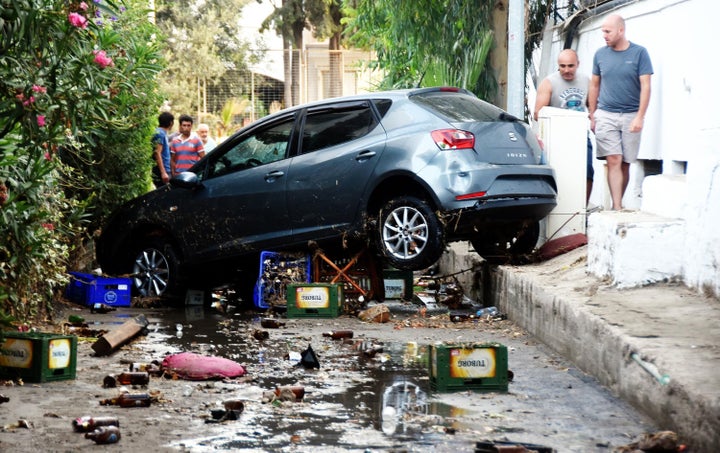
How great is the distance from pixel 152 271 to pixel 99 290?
0.82m

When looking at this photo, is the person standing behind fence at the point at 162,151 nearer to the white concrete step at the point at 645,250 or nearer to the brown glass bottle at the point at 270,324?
the brown glass bottle at the point at 270,324

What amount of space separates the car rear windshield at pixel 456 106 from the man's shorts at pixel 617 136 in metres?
1.20

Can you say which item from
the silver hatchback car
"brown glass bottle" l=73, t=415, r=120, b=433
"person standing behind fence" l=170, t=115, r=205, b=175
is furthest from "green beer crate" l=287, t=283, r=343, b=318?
"person standing behind fence" l=170, t=115, r=205, b=175

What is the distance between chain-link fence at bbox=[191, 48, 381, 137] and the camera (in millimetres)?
40625

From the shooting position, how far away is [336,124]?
1153 cm

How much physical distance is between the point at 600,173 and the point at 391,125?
4.64 meters

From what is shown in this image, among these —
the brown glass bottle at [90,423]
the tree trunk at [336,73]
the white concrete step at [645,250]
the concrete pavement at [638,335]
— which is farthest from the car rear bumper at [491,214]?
the tree trunk at [336,73]

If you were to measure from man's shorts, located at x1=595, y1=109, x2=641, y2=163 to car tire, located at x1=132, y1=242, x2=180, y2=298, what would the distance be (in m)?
4.56

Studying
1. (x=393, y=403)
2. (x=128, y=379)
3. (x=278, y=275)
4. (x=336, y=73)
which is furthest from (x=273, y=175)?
(x=336, y=73)

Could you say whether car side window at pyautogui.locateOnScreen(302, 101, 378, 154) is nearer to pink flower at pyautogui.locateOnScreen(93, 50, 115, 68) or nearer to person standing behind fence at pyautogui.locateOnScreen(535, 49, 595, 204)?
person standing behind fence at pyautogui.locateOnScreen(535, 49, 595, 204)

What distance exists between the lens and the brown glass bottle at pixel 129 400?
6.39 metres

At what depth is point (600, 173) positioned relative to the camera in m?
14.8

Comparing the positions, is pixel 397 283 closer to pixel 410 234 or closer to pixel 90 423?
pixel 410 234

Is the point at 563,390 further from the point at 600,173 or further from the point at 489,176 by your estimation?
the point at 600,173
